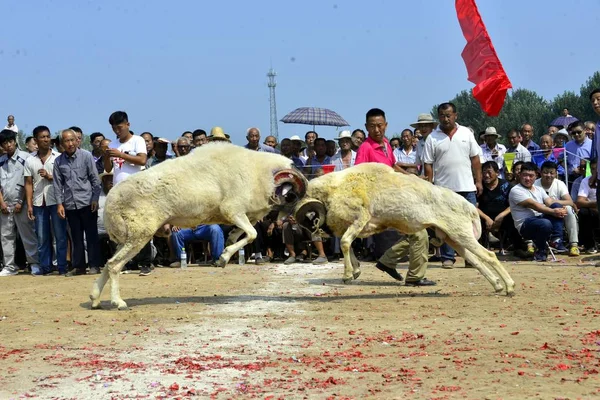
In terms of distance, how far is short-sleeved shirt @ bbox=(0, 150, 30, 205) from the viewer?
56.4ft

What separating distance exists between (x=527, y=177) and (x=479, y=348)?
29.0 feet

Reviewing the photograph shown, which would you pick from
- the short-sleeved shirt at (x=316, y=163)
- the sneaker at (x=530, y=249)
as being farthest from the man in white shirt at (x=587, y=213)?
the short-sleeved shirt at (x=316, y=163)

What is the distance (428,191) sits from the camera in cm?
1128

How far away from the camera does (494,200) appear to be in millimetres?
17141

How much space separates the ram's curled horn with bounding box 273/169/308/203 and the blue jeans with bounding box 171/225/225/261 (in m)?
6.11

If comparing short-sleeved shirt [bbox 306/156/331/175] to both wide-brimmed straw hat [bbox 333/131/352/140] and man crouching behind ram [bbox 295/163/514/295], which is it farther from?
man crouching behind ram [bbox 295/163/514/295]

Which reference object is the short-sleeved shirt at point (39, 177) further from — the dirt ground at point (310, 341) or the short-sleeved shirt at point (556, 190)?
the short-sleeved shirt at point (556, 190)

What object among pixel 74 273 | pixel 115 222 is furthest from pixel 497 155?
pixel 115 222

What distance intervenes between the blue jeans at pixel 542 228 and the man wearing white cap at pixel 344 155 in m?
4.08

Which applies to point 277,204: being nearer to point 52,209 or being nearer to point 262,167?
point 262,167

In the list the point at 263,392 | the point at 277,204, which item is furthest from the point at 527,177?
the point at 263,392

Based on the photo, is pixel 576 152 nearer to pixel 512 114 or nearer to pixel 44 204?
pixel 44 204

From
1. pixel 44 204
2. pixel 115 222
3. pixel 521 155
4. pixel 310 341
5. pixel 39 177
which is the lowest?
pixel 310 341

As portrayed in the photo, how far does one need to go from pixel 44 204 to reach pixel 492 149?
9954 millimetres
